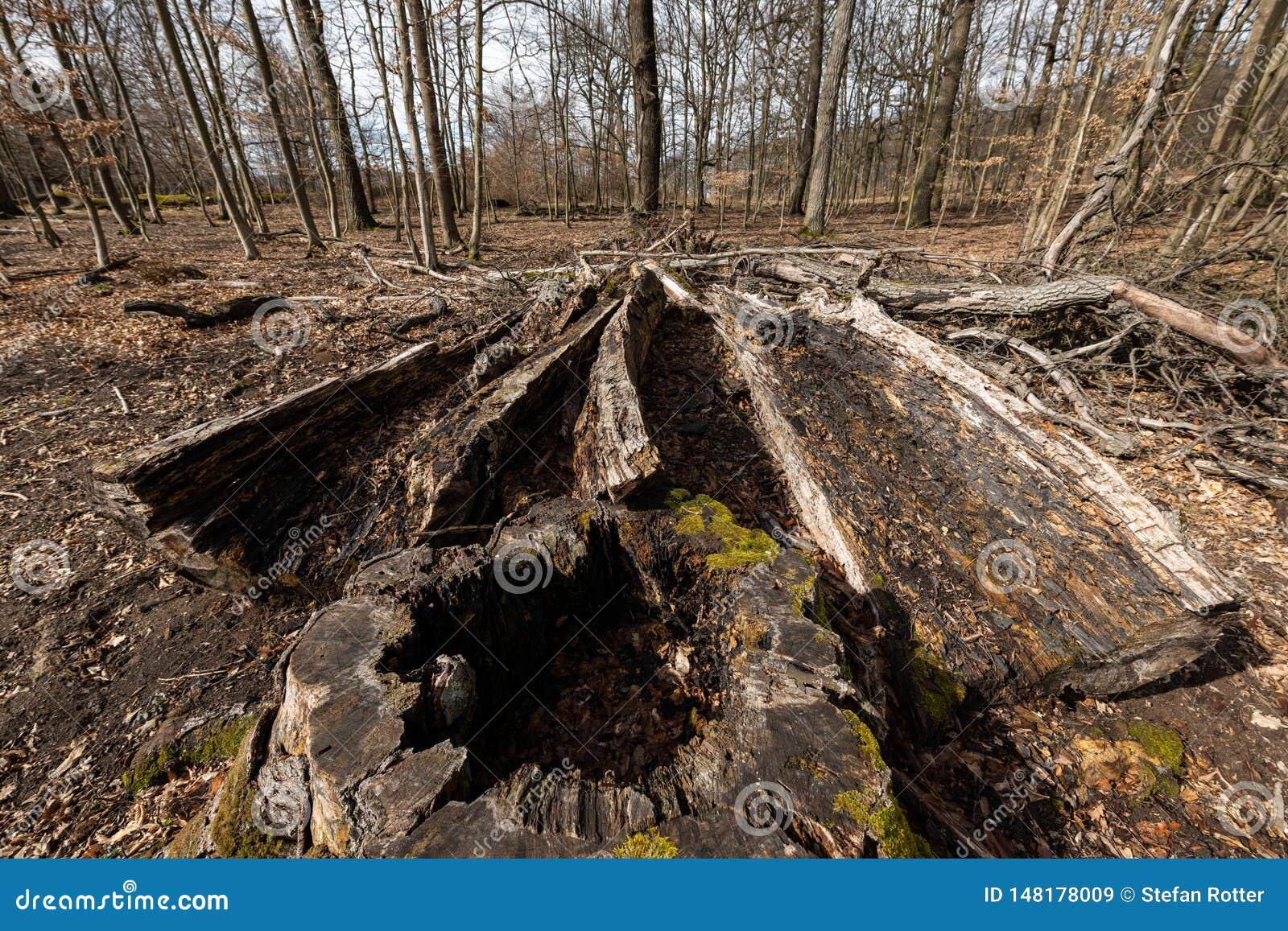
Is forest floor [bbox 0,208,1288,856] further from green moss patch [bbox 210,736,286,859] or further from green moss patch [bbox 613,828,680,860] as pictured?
green moss patch [bbox 613,828,680,860]

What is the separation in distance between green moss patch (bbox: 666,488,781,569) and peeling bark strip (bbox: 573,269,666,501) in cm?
34

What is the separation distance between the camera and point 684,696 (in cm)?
283

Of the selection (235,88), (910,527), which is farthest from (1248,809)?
(235,88)

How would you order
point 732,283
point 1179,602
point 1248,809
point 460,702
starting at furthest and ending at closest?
point 732,283
point 1179,602
point 1248,809
point 460,702

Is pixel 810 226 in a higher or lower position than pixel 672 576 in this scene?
higher

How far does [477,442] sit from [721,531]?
206 cm

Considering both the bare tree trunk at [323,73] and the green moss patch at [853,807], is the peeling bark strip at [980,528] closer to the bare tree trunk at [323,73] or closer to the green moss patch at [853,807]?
the green moss patch at [853,807]

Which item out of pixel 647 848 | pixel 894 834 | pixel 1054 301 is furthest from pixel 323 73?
pixel 894 834

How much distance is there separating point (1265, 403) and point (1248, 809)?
13.5 ft

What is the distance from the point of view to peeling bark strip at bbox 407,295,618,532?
3.66m

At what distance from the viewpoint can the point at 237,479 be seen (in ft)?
12.1

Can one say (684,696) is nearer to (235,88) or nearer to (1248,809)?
(1248,809)

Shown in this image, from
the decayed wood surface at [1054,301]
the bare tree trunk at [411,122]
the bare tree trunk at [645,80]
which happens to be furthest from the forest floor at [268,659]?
the bare tree trunk at [645,80]

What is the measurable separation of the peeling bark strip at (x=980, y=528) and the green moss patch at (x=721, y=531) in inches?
34.3
